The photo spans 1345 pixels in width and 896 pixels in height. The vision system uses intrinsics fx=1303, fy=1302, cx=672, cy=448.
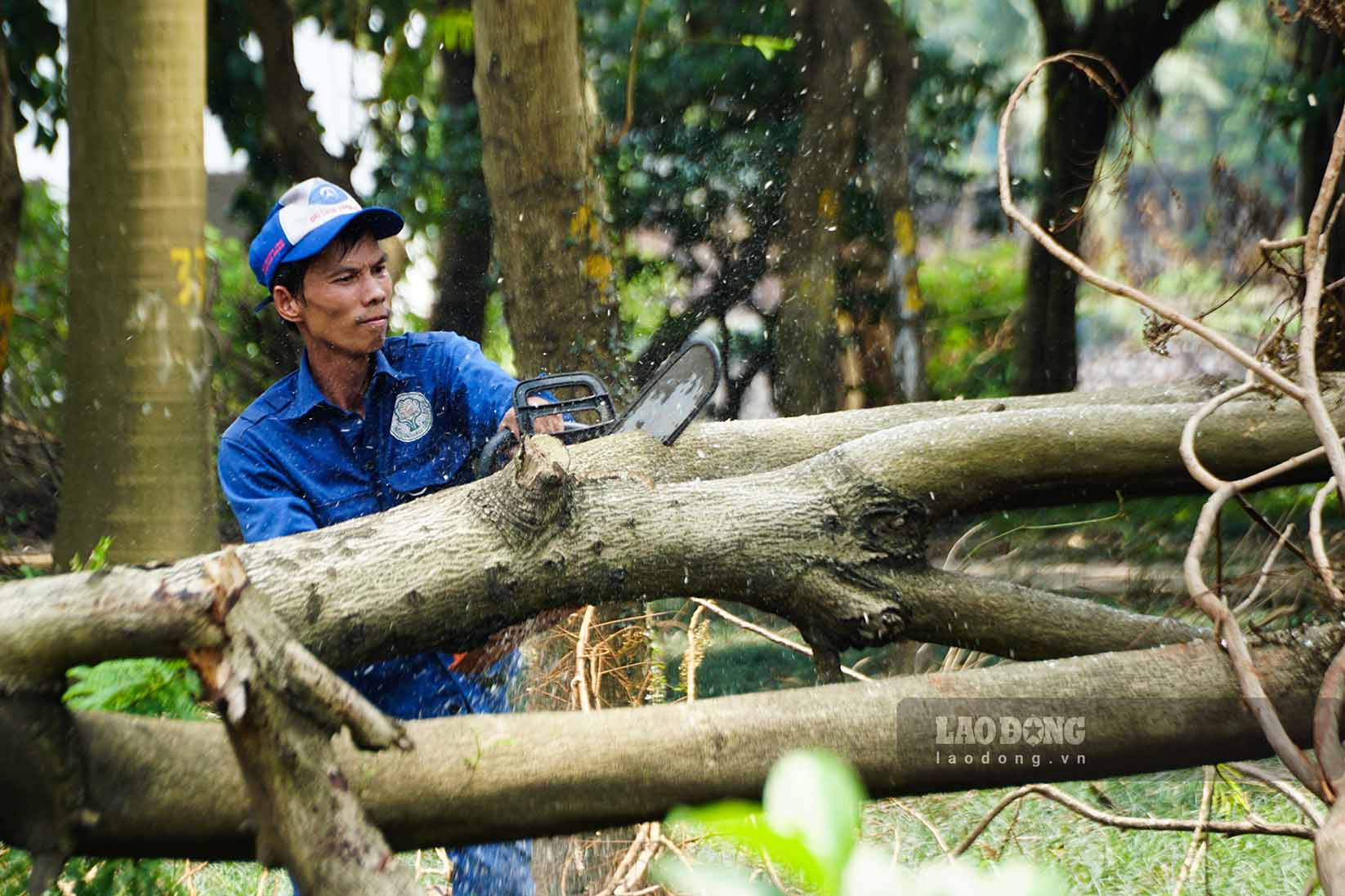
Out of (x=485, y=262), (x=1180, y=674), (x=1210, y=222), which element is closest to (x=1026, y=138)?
(x=1210, y=222)

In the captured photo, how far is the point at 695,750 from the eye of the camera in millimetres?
1854

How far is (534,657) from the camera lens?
379 cm

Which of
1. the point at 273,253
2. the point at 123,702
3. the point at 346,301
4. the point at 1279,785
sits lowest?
the point at 1279,785

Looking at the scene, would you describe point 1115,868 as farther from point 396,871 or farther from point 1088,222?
point 1088,222

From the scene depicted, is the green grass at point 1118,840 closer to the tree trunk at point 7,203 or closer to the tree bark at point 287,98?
the tree trunk at point 7,203

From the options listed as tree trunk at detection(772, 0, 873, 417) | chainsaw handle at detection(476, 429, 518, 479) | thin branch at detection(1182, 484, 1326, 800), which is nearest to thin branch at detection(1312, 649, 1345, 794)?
thin branch at detection(1182, 484, 1326, 800)

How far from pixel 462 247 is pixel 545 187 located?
416 cm

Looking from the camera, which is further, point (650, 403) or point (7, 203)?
point (7, 203)

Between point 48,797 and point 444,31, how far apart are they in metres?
5.90

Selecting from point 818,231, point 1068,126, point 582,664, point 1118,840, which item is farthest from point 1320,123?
point 582,664

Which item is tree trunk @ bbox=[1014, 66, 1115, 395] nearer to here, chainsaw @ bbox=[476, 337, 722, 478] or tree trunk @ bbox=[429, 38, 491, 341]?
tree trunk @ bbox=[429, 38, 491, 341]

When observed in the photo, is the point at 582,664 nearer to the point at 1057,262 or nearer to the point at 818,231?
the point at 818,231

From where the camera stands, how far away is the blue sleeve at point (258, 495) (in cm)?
264

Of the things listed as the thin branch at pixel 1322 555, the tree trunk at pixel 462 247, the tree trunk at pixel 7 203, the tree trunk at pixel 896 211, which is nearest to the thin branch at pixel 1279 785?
the thin branch at pixel 1322 555
